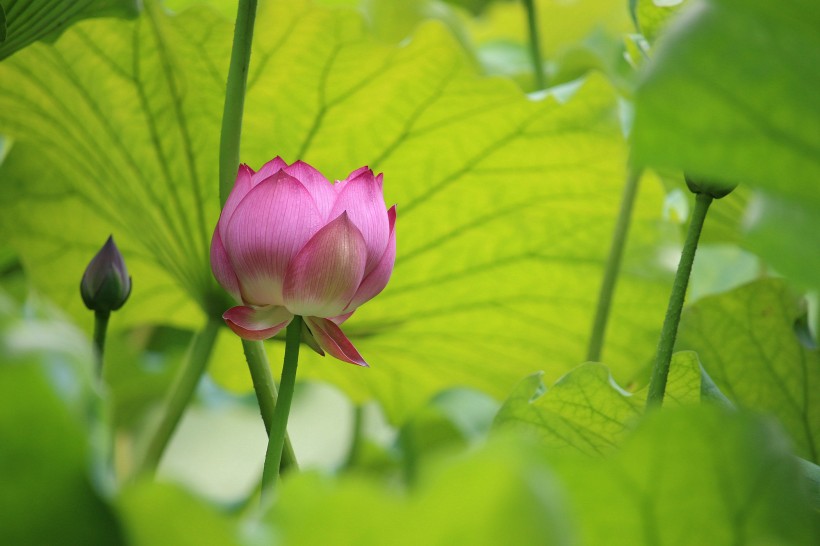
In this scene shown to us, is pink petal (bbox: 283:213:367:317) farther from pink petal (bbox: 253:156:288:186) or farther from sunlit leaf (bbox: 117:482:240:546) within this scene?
sunlit leaf (bbox: 117:482:240:546)

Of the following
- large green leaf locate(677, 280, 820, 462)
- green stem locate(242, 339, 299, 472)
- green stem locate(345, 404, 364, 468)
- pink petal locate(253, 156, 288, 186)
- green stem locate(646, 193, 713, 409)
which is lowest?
green stem locate(345, 404, 364, 468)

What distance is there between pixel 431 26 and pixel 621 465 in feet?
1.45

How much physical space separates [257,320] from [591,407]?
0.56 ft

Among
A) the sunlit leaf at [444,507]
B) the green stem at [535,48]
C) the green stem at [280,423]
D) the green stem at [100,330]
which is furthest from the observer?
the green stem at [535,48]

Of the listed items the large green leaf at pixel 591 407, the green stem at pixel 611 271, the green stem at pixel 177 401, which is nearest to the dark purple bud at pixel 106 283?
the green stem at pixel 177 401

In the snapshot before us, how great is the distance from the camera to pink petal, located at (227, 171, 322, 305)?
40cm

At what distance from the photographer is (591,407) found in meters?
0.46

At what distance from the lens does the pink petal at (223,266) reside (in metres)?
0.42

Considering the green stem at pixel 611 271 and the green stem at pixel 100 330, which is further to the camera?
the green stem at pixel 611 271

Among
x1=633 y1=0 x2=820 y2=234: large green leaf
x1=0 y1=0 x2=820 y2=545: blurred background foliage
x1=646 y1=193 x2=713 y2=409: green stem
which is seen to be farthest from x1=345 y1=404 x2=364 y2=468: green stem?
x1=633 y1=0 x2=820 y2=234: large green leaf

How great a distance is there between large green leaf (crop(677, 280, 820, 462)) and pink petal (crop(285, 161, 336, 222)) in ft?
1.01

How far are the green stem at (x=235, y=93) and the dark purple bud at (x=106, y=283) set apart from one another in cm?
7

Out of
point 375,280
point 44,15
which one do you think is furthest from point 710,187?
point 44,15

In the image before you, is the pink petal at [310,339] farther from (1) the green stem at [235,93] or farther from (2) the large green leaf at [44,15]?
(2) the large green leaf at [44,15]
